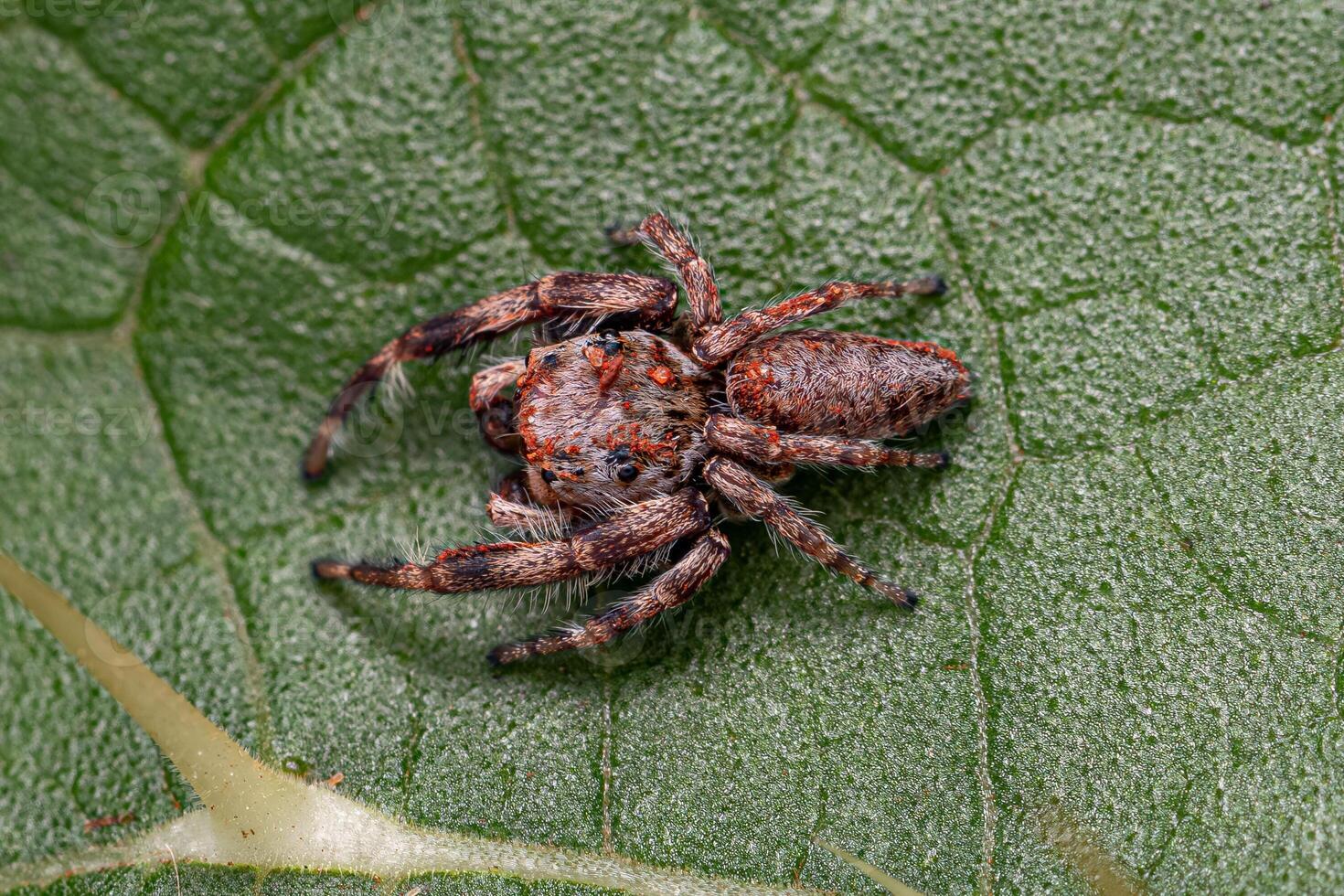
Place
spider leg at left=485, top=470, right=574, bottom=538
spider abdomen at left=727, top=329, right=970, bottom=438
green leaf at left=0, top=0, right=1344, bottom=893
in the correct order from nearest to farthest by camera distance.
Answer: green leaf at left=0, top=0, right=1344, bottom=893, spider abdomen at left=727, top=329, right=970, bottom=438, spider leg at left=485, top=470, right=574, bottom=538

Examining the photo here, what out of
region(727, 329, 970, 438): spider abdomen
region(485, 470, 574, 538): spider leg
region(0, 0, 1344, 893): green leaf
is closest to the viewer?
region(0, 0, 1344, 893): green leaf

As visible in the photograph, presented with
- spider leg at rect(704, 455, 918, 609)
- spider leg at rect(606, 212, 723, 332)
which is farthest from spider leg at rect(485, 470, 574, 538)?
spider leg at rect(606, 212, 723, 332)

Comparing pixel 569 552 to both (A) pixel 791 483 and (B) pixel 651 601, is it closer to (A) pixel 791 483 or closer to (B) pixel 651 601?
(B) pixel 651 601

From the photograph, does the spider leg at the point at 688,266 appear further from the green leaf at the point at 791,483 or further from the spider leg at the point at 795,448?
the spider leg at the point at 795,448

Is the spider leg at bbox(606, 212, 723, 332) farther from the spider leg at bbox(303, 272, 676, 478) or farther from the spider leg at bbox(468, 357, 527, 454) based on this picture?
the spider leg at bbox(468, 357, 527, 454)

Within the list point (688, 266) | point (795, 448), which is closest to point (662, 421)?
point (795, 448)

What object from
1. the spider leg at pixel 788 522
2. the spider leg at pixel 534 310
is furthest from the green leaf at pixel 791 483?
the spider leg at pixel 534 310
